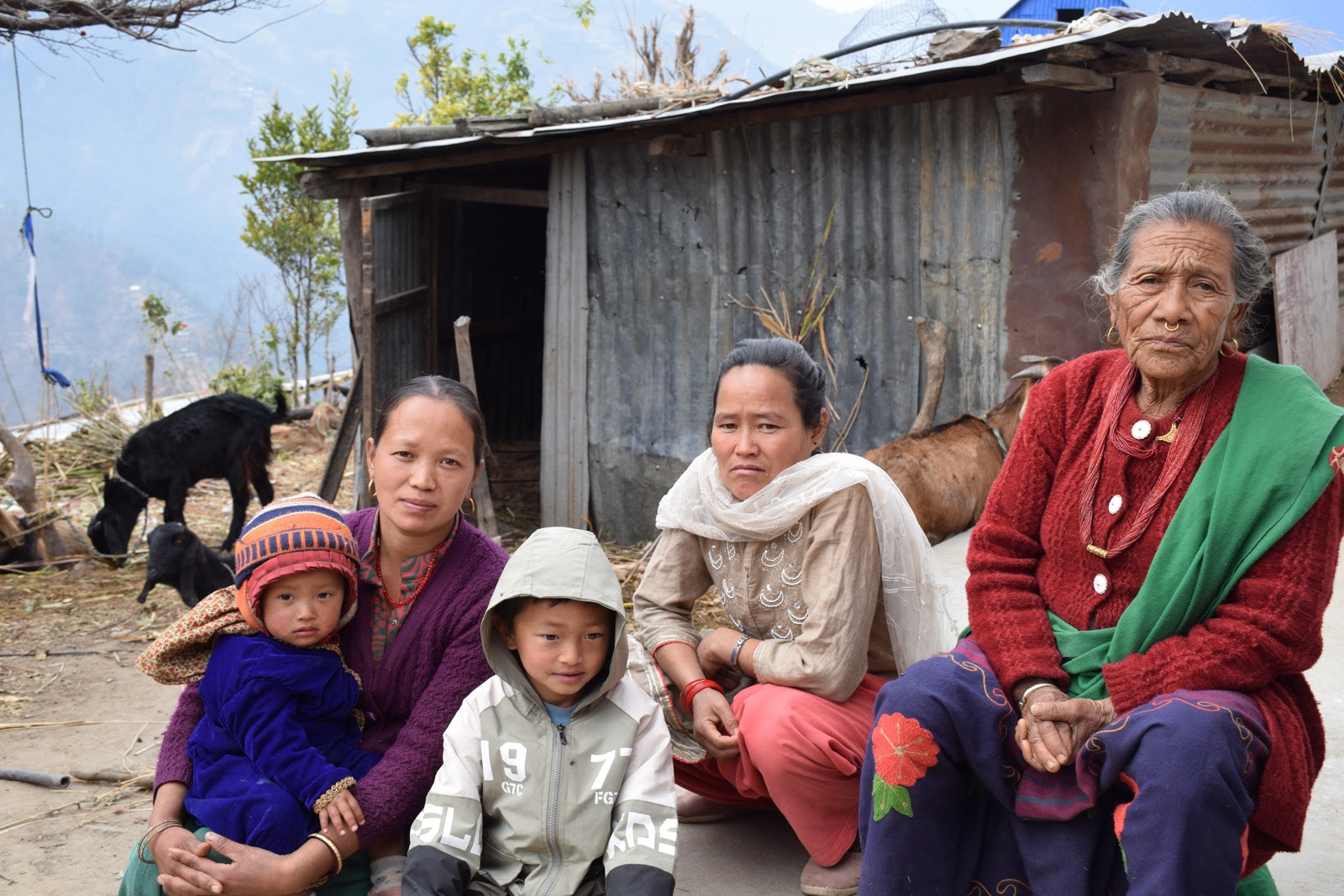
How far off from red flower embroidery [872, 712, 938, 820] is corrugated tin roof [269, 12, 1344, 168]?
132 inches

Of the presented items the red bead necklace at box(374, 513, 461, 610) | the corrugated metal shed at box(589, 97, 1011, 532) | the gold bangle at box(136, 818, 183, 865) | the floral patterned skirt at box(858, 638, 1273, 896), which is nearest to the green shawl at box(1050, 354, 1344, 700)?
the floral patterned skirt at box(858, 638, 1273, 896)

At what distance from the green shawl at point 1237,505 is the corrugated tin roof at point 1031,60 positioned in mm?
2848

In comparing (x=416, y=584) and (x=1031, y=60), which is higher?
(x=1031, y=60)

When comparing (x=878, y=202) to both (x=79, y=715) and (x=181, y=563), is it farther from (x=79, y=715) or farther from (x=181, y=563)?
(x=79, y=715)

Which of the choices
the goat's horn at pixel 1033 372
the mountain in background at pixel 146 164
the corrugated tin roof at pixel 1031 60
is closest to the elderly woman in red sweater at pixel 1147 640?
the corrugated tin roof at pixel 1031 60

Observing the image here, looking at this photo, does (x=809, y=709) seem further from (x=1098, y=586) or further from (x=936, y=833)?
(x=1098, y=586)

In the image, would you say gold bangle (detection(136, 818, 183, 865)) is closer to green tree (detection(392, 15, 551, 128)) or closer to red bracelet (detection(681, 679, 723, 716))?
red bracelet (detection(681, 679, 723, 716))

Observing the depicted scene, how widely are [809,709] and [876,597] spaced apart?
34cm

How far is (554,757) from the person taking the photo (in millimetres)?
2301

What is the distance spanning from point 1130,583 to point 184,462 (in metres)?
7.25

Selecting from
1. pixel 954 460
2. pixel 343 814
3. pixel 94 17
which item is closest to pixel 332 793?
pixel 343 814

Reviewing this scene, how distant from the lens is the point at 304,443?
41.1 ft

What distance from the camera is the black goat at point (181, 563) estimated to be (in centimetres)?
595

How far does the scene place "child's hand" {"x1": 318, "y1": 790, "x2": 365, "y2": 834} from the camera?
7.45 ft
